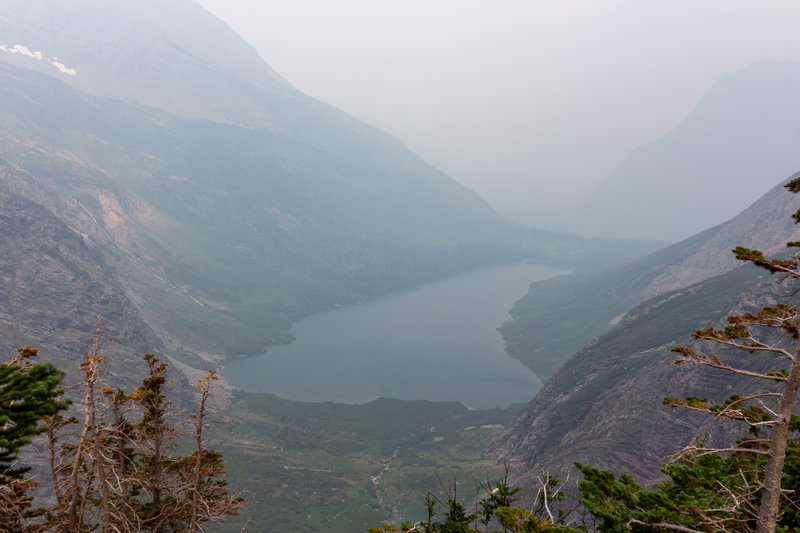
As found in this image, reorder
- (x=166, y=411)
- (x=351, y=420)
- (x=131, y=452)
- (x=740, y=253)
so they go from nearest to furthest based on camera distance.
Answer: (x=740, y=253) → (x=166, y=411) → (x=131, y=452) → (x=351, y=420)

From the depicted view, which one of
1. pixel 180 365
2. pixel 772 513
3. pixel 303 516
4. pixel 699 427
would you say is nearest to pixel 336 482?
pixel 303 516

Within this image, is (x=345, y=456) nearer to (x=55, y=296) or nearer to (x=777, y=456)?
(x=55, y=296)

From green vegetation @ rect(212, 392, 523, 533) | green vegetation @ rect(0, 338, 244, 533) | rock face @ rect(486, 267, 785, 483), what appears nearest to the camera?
green vegetation @ rect(0, 338, 244, 533)

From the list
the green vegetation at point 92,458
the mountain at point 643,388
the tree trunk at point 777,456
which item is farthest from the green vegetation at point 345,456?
the tree trunk at point 777,456

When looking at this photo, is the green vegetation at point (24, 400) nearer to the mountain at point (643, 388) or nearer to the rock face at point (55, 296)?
the mountain at point (643, 388)

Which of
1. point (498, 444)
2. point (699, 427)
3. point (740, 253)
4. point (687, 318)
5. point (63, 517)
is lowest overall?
point (498, 444)

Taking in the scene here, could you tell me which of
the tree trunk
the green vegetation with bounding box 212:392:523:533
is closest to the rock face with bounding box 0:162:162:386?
the green vegetation with bounding box 212:392:523:533

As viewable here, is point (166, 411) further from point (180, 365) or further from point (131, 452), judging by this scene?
point (180, 365)

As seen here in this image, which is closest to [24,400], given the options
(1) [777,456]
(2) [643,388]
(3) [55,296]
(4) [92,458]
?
(4) [92,458]

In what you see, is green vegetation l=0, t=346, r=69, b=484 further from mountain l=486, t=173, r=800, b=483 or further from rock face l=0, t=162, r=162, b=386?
rock face l=0, t=162, r=162, b=386
